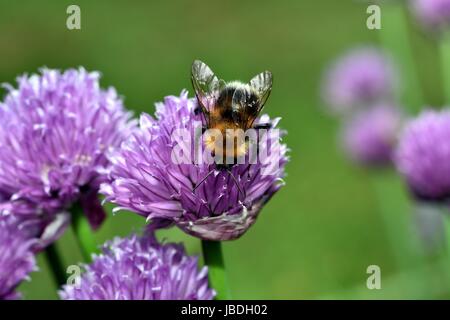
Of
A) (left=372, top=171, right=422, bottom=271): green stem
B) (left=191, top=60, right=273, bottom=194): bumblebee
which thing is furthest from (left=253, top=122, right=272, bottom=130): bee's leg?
(left=372, top=171, right=422, bottom=271): green stem

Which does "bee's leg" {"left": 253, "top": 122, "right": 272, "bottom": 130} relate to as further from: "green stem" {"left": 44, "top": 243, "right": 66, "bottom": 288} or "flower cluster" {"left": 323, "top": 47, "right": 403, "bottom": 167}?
"flower cluster" {"left": 323, "top": 47, "right": 403, "bottom": 167}

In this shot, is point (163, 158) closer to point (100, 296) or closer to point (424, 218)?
point (100, 296)

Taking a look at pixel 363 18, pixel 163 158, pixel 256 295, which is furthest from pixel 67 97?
pixel 363 18

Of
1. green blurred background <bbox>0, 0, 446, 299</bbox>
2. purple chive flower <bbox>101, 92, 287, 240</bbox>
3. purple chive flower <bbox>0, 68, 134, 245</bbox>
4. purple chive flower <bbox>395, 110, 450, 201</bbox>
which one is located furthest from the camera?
green blurred background <bbox>0, 0, 446, 299</bbox>

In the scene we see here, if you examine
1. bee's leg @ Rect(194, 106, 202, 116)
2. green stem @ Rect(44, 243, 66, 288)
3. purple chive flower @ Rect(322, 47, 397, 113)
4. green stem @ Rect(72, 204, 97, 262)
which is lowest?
green stem @ Rect(44, 243, 66, 288)

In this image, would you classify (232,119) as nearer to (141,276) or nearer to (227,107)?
(227,107)

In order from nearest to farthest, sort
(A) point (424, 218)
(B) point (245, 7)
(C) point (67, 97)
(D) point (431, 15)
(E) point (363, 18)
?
(C) point (67, 97)
(A) point (424, 218)
(D) point (431, 15)
(E) point (363, 18)
(B) point (245, 7)
